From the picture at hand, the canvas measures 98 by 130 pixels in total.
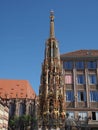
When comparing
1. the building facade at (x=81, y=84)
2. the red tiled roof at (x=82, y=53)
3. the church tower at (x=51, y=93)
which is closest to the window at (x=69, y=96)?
the building facade at (x=81, y=84)

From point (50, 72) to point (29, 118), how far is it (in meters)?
44.4

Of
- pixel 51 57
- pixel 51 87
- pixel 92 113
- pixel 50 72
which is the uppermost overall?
pixel 51 57

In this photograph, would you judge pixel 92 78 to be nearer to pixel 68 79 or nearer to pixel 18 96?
pixel 68 79

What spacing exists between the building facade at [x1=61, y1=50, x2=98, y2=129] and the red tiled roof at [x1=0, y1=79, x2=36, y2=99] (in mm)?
48533

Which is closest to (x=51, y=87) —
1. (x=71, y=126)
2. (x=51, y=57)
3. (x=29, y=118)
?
(x=51, y=57)

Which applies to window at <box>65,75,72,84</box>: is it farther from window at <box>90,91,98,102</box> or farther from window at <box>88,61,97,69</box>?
window at <box>90,91,98,102</box>

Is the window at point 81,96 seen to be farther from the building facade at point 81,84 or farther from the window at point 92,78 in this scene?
the window at point 92,78

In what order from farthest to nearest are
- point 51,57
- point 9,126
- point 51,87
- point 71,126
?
1. point 9,126
2. point 71,126
3. point 51,57
4. point 51,87

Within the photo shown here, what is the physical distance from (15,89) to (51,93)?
61.7 metres

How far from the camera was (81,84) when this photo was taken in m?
39.3

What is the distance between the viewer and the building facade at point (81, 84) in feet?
123

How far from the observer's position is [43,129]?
87.1 ft

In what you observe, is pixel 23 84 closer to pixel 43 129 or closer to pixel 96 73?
pixel 96 73

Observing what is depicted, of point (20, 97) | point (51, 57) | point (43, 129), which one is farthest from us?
point (20, 97)
